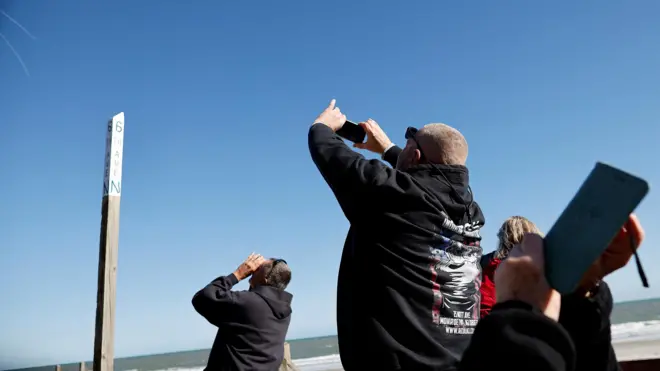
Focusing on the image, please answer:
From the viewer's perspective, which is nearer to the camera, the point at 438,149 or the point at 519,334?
the point at 519,334

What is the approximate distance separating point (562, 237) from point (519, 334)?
0.26 m

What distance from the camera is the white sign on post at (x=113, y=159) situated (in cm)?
397

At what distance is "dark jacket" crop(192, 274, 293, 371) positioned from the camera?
444 centimetres

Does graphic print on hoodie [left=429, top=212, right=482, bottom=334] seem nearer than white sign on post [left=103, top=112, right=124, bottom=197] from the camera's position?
Yes

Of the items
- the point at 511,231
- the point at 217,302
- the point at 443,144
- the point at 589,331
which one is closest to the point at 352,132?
the point at 443,144

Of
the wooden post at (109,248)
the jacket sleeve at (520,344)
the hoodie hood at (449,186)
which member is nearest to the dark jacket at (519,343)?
the jacket sleeve at (520,344)

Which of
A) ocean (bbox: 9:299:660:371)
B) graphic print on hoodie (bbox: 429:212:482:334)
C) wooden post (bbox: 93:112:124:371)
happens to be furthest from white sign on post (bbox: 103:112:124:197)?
ocean (bbox: 9:299:660:371)

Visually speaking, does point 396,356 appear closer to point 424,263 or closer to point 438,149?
point 424,263

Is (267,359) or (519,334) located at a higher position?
(519,334)

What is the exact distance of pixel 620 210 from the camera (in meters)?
1.13

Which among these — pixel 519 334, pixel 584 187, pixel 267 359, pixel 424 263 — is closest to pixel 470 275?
pixel 424 263

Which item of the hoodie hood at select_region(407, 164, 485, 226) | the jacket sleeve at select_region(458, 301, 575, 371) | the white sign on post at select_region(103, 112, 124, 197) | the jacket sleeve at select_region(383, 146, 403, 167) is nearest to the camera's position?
the jacket sleeve at select_region(458, 301, 575, 371)

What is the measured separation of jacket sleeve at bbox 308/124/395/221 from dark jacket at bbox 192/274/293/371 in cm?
248

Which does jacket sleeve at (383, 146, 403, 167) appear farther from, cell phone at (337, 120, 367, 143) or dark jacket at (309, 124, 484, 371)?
dark jacket at (309, 124, 484, 371)
